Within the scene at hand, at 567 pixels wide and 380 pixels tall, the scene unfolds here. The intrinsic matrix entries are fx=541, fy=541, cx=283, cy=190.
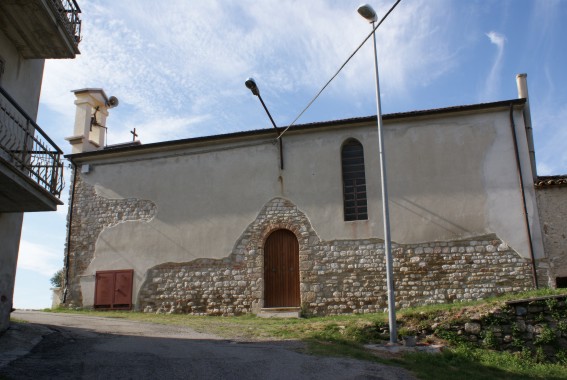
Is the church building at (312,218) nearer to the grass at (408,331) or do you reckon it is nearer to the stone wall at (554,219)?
the stone wall at (554,219)

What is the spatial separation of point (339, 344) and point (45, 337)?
17.9 ft

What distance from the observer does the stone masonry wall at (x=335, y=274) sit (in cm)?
1459

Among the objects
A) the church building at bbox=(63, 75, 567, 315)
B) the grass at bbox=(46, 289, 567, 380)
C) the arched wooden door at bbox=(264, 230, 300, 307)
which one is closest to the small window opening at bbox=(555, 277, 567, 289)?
the church building at bbox=(63, 75, 567, 315)

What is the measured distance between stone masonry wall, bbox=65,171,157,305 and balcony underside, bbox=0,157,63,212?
23.5 feet

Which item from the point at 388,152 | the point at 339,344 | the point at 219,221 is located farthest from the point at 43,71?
the point at 388,152

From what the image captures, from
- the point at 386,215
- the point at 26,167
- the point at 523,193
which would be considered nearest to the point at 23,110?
the point at 26,167

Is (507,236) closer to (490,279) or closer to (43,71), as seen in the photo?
(490,279)

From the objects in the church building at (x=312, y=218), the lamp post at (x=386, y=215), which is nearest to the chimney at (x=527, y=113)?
the church building at (x=312, y=218)

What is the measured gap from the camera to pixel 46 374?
707 centimetres

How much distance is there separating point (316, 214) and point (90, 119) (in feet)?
30.6

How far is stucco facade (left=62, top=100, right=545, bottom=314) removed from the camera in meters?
14.9

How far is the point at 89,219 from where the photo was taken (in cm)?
1791

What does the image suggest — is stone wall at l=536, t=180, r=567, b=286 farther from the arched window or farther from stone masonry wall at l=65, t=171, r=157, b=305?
stone masonry wall at l=65, t=171, r=157, b=305

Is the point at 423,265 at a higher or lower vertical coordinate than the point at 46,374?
higher
